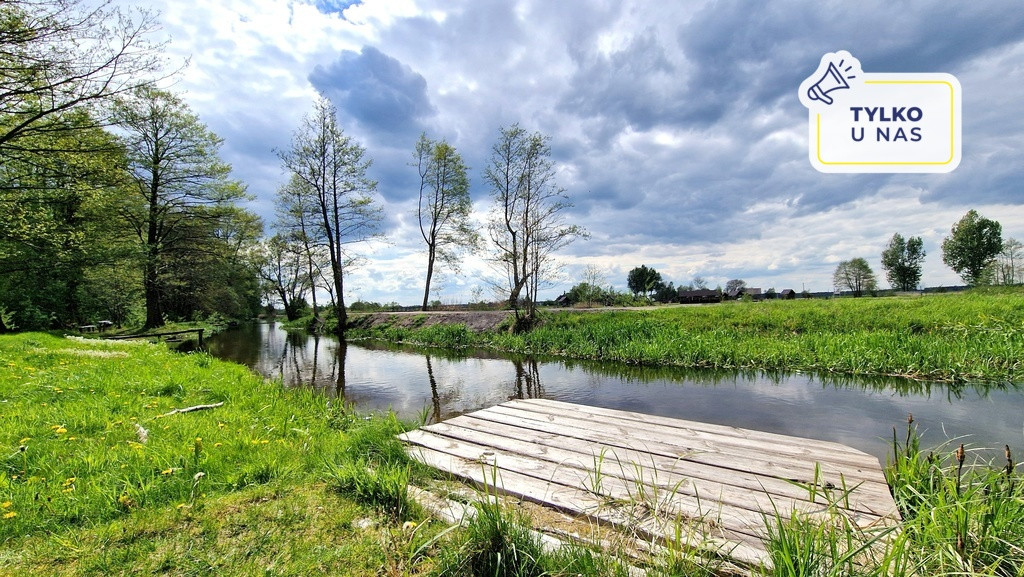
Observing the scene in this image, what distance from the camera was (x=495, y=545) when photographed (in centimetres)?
190

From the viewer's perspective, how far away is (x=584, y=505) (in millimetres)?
2369

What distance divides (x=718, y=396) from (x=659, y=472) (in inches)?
196

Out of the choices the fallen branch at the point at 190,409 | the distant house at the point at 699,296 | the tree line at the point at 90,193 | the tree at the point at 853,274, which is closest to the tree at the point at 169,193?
the tree line at the point at 90,193

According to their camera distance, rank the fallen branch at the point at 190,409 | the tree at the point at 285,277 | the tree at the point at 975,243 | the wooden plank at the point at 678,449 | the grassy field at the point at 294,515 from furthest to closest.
Answer: the tree at the point at 975,243 → the tree at the point at 285,277 → the fallen branch at the point at 190,409 → the wooden plank at the point at 678,449 → the grassy field at the point at 294,515

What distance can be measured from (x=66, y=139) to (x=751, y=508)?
18550mm

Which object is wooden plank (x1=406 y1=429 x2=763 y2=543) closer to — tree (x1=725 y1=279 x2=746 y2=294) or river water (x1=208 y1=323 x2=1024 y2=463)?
river water (x1=208 y1=323 x2=1024 y2=463)

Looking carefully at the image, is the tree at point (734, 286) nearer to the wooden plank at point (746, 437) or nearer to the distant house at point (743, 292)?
the distant house at point (743, 292)

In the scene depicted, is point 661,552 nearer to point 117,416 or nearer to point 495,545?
point 495,545

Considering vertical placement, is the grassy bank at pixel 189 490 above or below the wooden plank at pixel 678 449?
below

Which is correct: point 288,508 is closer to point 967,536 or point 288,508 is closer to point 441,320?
point 967,536

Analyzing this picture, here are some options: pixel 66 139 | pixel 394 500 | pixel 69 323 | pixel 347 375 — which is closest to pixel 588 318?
pixel 347 375

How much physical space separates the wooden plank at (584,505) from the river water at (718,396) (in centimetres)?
156

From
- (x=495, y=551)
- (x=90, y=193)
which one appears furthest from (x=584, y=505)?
(x=90, y=193)

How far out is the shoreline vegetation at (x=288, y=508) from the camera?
161 centimetres
